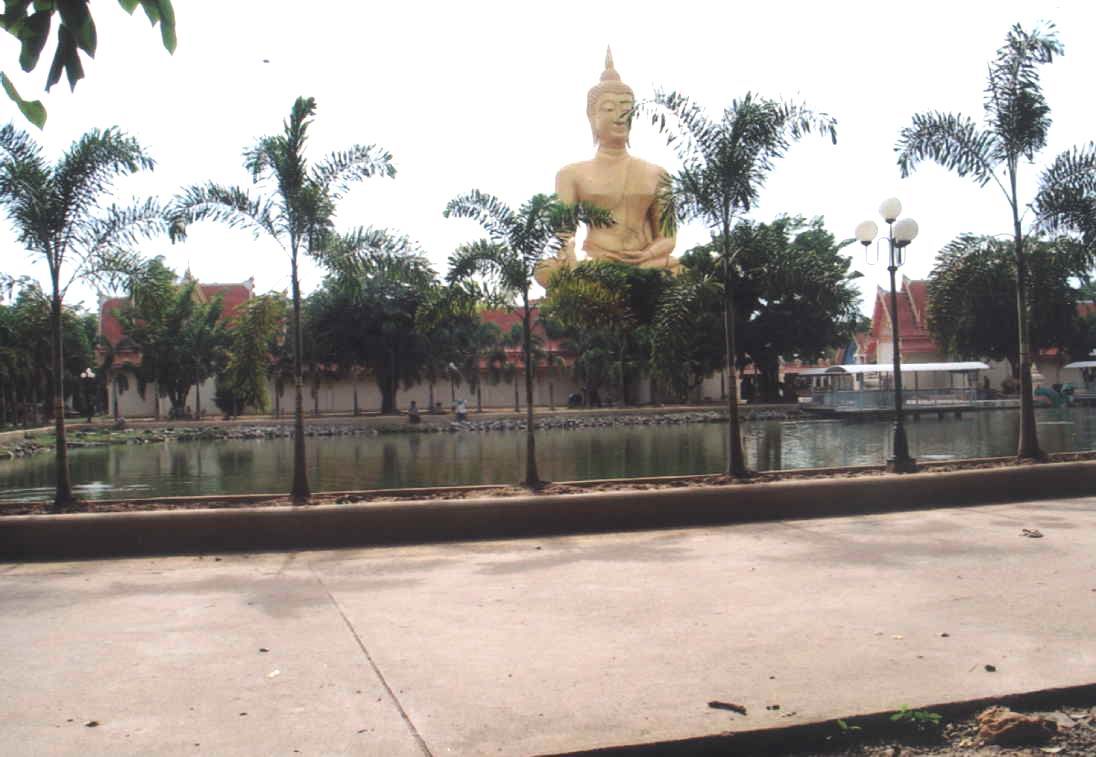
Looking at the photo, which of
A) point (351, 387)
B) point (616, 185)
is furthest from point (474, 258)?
point (351, 387)

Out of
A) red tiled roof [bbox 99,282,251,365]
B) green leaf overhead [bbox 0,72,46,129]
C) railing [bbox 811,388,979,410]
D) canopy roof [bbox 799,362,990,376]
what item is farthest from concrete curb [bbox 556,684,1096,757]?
red tiled roof [bbox 99,282,251,365]

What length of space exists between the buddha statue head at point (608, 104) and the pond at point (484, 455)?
17776 mm

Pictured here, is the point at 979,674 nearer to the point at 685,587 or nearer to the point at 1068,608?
the point at 1068,608

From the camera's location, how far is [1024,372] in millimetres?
13820

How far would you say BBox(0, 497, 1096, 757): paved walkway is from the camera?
→ 14.7ft

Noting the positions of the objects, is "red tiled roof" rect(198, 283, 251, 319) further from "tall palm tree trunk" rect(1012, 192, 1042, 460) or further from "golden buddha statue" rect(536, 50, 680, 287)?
"tall palm tree trunk" rect(1012, 192, 1042, 460)

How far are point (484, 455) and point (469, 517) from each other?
52.0ft

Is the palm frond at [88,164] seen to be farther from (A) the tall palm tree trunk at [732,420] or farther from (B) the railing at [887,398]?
(B) the railing at [887,398]

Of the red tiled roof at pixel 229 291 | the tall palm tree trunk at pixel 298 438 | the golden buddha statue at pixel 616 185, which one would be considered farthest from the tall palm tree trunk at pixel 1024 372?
the red tiled roof at pixel 229 291

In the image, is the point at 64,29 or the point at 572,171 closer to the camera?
the point at 64,29

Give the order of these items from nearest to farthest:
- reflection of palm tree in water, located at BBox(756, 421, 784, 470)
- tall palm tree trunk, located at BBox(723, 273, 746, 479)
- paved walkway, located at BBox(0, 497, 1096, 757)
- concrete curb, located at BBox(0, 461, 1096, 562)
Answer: paved walkway, located at BBox(0, 497, 1096, 757)
concrete curb, located at BBox(0, 461, 1096, 562)
tall palm tree trunk, located at BBox(723, 273, 746, 479)
reflection of palm tree in water, located at BBox(756, 421, 784, 470)

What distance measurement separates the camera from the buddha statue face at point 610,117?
47594 millimetres

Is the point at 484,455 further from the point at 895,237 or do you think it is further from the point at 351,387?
the point at 351,387

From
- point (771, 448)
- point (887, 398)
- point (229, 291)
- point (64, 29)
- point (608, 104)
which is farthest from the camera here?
point (229, 291)
